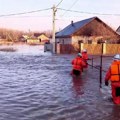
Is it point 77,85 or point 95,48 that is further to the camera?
point 95,48

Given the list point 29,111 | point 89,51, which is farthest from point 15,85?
point 89,51

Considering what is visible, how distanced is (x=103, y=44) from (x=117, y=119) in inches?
1421

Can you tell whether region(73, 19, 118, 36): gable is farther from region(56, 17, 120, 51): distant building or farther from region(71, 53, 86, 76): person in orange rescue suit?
region(71, 53, 86, 76): person in orange rescue suit

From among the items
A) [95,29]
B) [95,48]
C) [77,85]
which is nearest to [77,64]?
[77,85]

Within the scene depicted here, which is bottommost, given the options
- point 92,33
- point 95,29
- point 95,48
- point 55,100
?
point 55,100

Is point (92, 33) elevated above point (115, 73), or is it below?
above

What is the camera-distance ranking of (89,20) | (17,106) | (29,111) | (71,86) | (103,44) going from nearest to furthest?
(29,111)
(17,106)
(71,86)
(103,44)
(89,20)

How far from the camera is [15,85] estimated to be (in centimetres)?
1467

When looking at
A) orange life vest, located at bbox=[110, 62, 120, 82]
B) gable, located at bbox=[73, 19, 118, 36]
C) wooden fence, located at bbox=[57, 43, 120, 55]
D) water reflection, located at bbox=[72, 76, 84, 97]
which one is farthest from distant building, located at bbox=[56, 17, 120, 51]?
orange life vest, located at bbox=[110, 62, 120, 82]

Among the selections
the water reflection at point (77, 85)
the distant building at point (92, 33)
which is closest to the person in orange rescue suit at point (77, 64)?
the water reflection at point (77, 85)

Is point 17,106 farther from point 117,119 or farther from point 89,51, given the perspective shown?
point 89,51

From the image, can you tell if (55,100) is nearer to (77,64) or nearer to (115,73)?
(115,73)

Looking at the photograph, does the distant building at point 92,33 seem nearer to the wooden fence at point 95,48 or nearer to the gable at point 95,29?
the gable at point 95,29

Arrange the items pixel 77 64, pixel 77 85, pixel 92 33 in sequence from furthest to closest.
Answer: pixel 92 33 < pixel 77 64 < pixel 77 85
